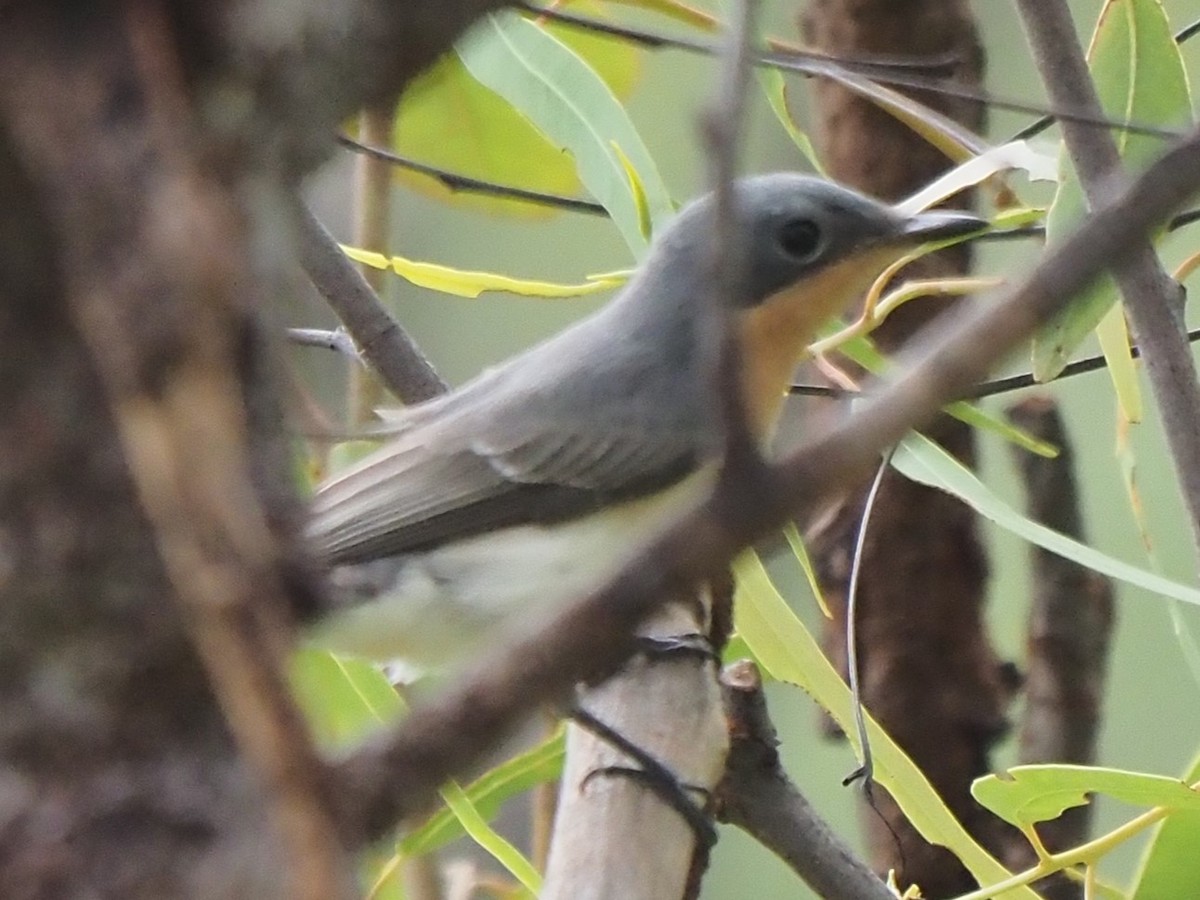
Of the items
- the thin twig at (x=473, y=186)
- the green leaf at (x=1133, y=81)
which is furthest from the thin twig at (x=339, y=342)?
the green leaf at (x=1133, y=81)

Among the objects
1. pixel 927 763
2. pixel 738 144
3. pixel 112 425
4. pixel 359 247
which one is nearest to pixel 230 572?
pixel 112 425

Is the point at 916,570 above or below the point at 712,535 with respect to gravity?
below

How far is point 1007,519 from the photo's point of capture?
1.09 meters

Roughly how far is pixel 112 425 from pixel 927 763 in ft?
4.85

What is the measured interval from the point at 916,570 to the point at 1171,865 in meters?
0.65

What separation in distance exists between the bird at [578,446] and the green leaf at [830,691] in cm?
10

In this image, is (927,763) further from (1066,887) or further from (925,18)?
(925,18)

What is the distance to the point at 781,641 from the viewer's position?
3.72 ft

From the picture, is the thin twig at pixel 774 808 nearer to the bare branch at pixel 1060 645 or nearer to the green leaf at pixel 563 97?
the green leaf at pixel 563 97

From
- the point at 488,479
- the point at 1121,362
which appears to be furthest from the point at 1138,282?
the point at 488,479

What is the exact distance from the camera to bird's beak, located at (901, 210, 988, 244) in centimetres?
122

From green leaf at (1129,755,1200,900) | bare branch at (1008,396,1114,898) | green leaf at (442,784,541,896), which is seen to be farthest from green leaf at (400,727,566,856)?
bare branch at (1008,396,1114,898)

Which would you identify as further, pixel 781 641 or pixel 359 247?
pixel 359 247

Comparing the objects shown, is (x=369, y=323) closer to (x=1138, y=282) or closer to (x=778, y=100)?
(x=778, y=100)
